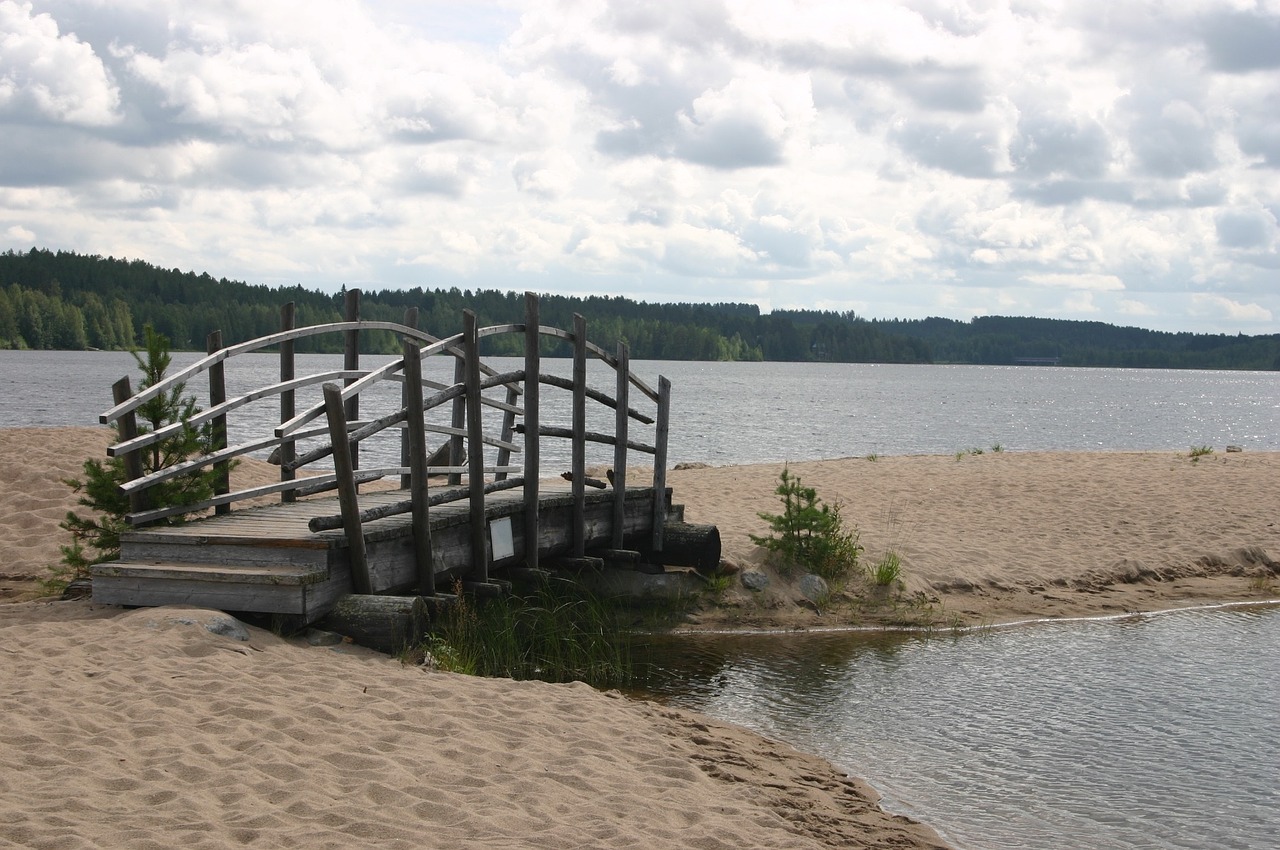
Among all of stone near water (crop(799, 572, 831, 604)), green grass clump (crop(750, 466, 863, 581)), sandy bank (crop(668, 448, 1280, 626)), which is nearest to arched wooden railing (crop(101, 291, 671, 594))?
green grass clump (crop(750, 466, 863, 581))

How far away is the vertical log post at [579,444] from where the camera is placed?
11508 millimetres

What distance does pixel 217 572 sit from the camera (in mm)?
8047

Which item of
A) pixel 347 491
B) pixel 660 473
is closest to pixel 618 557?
pixel 660 473

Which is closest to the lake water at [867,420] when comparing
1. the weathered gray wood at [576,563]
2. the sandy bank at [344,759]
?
the weathered gray wood at [576,563]

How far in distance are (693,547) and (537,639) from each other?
3256mm

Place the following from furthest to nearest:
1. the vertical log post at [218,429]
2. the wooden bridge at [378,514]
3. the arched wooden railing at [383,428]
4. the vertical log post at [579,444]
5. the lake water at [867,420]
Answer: the lake water at [867,420] → the vertical log post at [579,444] → the vertical log post at [218,429] → the arched wooden railing at [383,428] → the wooden bridge at [378,514]

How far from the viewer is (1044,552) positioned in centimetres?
1534

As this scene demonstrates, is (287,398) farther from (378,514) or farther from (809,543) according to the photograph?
(809,543)

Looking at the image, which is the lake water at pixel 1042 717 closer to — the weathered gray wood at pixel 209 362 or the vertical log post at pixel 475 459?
the vertical log post at pixel 475 459

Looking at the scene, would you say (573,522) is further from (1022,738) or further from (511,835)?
(511,835)

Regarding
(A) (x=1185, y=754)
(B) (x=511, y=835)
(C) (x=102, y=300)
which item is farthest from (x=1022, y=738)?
(C) (x=102, y=300)

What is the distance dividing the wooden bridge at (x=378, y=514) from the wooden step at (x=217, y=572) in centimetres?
1

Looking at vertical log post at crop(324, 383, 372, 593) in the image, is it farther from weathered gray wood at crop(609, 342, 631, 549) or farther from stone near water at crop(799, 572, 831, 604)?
stone near water at crop(799, 572, 831, 604)

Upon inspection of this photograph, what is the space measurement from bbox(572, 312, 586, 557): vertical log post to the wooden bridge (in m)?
0.02
